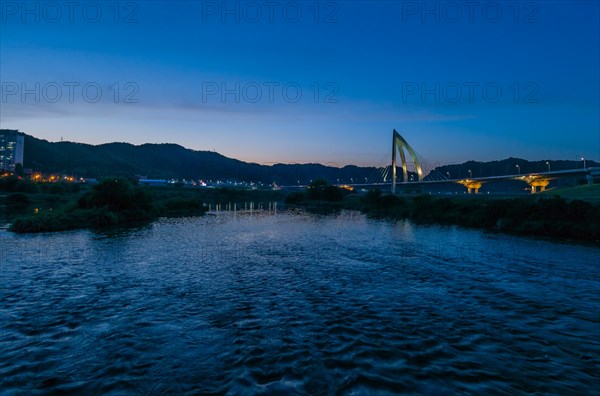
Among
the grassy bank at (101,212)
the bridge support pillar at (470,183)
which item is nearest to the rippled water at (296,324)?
the grassy bank at (101,212)

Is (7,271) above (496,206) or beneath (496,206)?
beneath

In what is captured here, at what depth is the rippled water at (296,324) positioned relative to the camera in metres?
11.2

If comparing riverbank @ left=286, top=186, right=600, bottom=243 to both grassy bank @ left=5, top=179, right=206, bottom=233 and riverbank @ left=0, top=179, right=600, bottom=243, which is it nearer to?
riverbank @ left=0, top=179, right=600, bottom=243

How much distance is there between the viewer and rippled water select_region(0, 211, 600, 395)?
1118 centimetres

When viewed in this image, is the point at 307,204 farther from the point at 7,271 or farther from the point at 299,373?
the point at 299,373

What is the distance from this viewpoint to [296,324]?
1602cm

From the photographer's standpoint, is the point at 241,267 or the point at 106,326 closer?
the point at 106,326

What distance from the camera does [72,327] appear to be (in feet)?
49.5

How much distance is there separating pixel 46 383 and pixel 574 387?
678 inches

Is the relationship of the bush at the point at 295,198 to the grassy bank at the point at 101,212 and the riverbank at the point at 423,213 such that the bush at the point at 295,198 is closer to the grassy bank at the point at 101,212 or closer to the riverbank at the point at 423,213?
the riverbank at the point at 423,213

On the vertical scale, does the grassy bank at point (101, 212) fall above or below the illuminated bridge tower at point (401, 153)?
below

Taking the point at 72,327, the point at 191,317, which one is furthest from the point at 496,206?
the point at 72,327

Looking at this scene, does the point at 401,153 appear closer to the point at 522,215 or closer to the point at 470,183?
Result: the point at 470,183

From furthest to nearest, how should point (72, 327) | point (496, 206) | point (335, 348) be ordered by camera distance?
point (496, 206) < point (72, 327) < point (335, 348)
